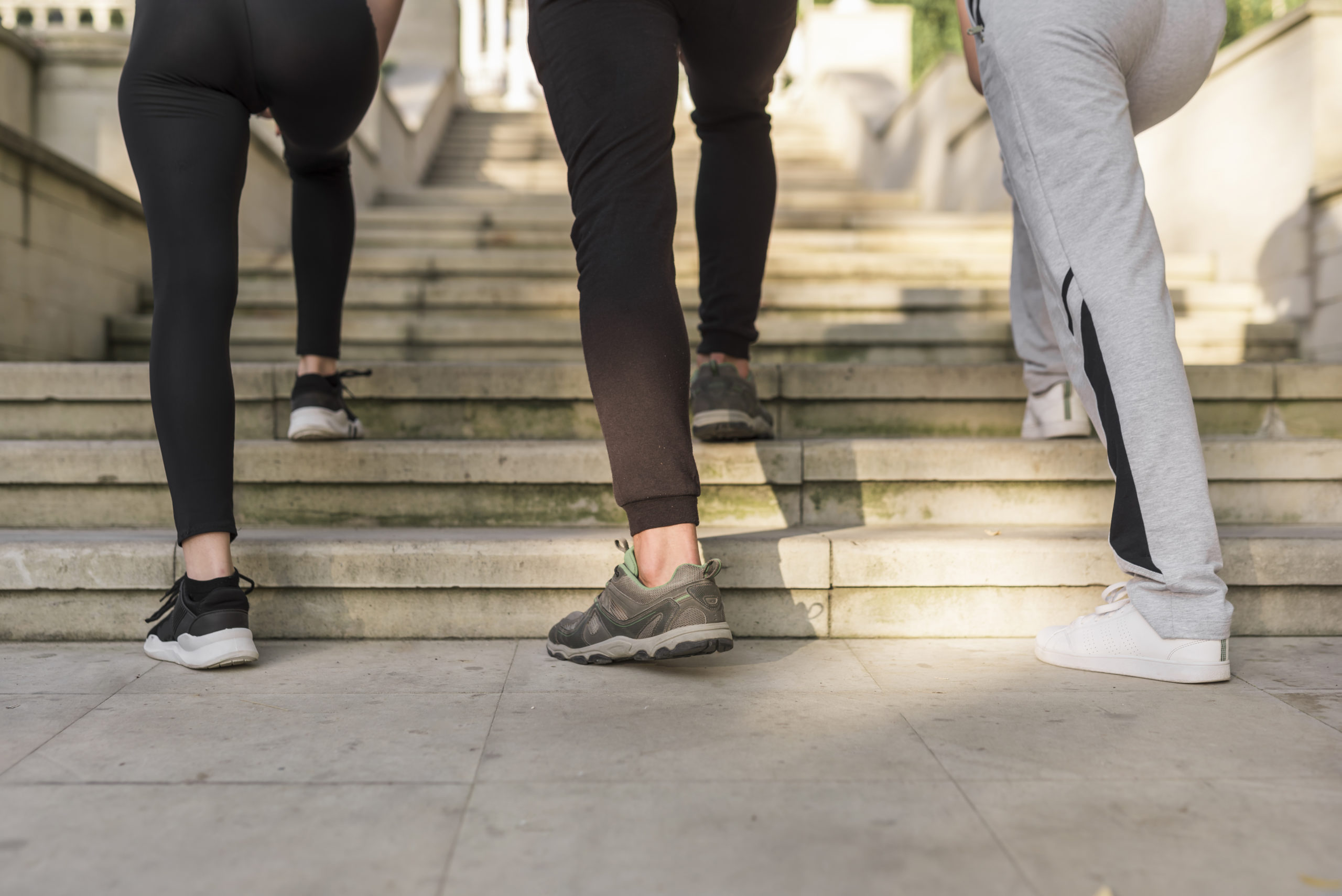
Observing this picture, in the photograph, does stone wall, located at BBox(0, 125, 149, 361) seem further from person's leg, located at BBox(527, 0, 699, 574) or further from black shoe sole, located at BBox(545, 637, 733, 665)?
black shoe sole, located at BBox(545, 637, 733, 665)

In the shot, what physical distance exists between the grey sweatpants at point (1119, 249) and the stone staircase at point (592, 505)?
36 cm

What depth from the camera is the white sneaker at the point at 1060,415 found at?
2.25 meters

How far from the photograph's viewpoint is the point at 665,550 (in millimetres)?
1483

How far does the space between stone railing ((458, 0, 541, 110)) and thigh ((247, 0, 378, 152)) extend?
13222mm

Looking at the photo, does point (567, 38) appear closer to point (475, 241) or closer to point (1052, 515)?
point (1052, 515)

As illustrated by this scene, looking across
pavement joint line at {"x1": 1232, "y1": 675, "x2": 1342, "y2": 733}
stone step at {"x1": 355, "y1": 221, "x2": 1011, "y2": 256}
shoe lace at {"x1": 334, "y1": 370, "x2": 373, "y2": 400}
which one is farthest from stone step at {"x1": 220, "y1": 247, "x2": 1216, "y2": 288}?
pavement joint line at {"x1": 1232, "y1": 675, "x2": 1342, "y2": 733}

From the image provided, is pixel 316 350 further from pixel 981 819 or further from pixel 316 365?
pixel 981 819

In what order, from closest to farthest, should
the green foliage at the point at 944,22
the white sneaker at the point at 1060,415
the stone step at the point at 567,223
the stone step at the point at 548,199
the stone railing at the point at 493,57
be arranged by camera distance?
the white sneaker at the point at 1060,415 < the stone step at the point at 567,223 < the stone step at the point at 548,199 < the stone railing at the point at 493,57 < the green foliage at the point at 944,22

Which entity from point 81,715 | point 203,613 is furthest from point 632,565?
point 81,715

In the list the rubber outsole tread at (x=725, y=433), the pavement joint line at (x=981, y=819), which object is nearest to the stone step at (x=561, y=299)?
the rubber outsole tread at (x=725, y=433)

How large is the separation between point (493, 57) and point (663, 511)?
1499cm

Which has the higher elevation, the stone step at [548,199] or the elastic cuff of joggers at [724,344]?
the stone step at [548,199]

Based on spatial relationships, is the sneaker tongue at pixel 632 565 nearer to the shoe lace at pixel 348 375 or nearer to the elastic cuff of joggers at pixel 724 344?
the elastic cuff of joggers at pixel 724 344

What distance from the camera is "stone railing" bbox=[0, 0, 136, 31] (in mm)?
7984
